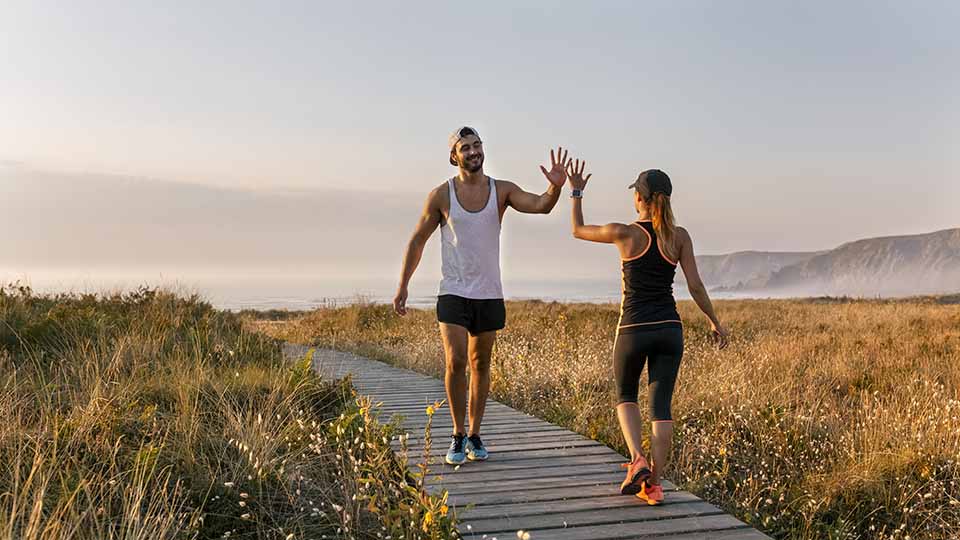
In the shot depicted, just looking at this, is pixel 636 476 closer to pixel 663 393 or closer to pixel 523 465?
pixel 663 393

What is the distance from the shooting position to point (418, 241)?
18.2 ft

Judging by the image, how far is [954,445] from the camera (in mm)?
6430

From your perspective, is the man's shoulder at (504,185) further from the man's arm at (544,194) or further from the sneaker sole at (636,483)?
the sneaker sole at (636,483)

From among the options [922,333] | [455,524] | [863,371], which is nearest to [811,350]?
[863,371]

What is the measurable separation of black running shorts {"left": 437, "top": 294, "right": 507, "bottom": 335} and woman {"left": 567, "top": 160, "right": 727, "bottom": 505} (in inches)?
37.3

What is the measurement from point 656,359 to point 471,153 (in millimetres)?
1873

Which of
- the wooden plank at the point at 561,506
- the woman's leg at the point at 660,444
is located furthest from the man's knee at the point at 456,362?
the woman's leg at the point at 660,444

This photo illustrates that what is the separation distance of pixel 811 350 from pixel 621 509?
9.71 meters

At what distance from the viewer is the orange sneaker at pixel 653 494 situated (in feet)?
15.4

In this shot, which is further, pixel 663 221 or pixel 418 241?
pixel 418 241

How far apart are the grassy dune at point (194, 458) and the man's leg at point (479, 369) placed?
26.7 inches

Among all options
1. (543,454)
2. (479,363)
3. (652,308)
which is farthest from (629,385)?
(543,454)

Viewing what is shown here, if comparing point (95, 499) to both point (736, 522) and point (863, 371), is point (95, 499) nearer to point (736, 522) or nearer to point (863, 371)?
point (736, 522)

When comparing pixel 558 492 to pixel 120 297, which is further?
pixel 120 297
